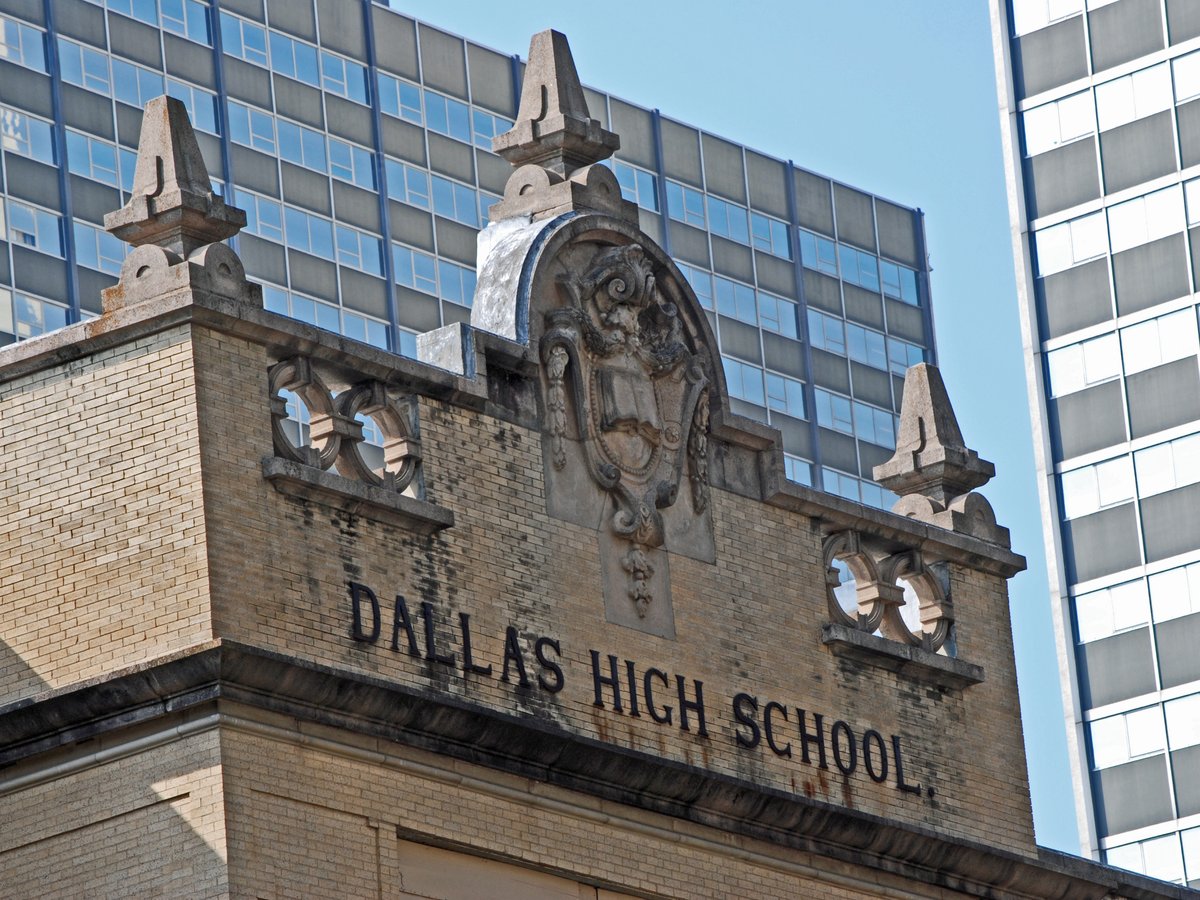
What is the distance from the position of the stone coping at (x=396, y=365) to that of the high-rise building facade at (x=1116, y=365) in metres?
68.0

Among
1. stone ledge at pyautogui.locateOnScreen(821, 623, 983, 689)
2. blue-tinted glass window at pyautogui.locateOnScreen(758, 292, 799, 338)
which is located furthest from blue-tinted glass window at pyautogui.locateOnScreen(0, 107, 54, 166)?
stone ledge at pyautogui.locateOnScreen(821, 623, 983, 689)

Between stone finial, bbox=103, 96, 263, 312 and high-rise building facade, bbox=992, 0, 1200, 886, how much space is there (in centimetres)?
7424

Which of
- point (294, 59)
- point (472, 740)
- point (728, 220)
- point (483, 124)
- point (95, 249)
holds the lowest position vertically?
point (472, 740)

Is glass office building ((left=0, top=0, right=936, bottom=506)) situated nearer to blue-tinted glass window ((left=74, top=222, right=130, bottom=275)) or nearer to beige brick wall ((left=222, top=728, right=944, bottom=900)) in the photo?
blue-tinted glass window ((left=74, top=222, right=130, bottom=275))

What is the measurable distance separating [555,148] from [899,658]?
6096mm

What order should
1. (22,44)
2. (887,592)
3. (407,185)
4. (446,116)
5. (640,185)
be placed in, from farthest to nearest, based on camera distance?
1. (640,185)
2. (446,116)
3. (407,185)
4. (22,44)
5. (887,592)

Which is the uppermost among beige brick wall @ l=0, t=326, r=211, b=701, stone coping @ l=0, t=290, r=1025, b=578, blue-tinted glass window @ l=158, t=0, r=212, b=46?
blue-tinted glass window @ l=158, t=0, r=212, b=46

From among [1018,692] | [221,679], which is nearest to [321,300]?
[1018,692]

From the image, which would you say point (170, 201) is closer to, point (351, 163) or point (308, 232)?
point (308, 232)

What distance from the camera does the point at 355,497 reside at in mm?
28719

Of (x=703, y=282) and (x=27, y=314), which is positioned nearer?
(x=27, y=314)

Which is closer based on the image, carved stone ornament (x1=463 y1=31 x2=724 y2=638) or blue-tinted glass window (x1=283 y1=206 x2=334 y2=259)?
carved stone ornament (x1=463 y1=31 x2=724 y2=638)

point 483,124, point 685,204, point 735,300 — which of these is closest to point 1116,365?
point 685,204

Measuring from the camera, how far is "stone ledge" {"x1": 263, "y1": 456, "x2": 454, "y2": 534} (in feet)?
92.5
